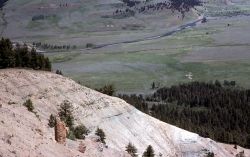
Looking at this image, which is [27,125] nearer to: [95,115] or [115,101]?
[95,115]

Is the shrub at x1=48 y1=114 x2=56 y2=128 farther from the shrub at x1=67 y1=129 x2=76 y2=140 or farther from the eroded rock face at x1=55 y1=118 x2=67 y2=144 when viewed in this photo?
the eroded rock face at x1=55 y1=118 x2=67 y2=144

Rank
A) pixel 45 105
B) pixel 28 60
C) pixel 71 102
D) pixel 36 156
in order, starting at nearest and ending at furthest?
pixel 36 156, pixel 45 105, pixel 71 102, pixel 28 60

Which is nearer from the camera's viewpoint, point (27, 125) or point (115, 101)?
point (27, 125)

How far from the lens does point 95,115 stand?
83750mm

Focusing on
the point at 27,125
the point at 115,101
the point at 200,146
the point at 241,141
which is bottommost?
the point at 241,141

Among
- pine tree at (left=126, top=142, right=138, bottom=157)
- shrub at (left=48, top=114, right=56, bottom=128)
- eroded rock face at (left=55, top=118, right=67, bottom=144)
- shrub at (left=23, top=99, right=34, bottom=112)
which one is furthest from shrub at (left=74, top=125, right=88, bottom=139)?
eroded rock face at (left=55, top=118, right=67, bottom=144)

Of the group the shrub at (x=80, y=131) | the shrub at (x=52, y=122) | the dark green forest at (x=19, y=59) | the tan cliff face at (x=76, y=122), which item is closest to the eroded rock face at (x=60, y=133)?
the tan cliff face at (x=76, y=122)

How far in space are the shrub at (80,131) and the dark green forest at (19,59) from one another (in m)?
16.5

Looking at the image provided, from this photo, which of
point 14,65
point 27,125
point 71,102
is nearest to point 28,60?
point 14,65

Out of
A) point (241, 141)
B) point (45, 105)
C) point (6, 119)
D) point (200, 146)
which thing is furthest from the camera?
point (241, 141)

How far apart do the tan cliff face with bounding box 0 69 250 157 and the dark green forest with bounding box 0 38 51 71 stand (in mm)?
2525

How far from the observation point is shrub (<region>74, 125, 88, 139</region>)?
71500 mm

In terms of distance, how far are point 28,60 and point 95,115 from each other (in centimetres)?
1442

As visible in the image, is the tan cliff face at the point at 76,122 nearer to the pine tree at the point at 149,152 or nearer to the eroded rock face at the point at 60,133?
the eroded rock face at the point at 60,133
